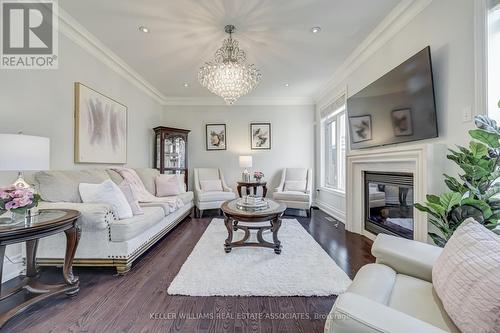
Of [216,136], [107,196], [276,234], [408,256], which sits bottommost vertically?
[276,234]

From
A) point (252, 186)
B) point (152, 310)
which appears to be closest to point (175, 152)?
point (252, 186)

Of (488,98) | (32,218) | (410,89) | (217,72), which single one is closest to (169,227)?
(32,218)

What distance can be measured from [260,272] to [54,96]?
2.90 metres

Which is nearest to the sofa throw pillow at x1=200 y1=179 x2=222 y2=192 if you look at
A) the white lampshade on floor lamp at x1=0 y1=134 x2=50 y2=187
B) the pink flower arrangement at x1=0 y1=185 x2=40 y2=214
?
the white lampshade on floor lamp at x1=0 y1=134 x2=50 y2=187

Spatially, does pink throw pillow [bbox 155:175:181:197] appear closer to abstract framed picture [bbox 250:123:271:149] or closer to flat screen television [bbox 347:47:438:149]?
abstract framed picture [bbox 250:123:271:149]

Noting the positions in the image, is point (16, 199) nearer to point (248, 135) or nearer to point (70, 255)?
point (70, 255)

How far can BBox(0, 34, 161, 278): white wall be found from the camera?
2.07 metres

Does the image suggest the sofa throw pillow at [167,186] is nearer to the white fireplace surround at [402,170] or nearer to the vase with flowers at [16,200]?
the vase with flowers at [16,200]

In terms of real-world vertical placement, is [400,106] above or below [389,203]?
above

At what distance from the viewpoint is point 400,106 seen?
7.85 ft

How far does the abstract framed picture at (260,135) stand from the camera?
554cm

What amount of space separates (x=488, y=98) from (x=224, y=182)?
4387mm

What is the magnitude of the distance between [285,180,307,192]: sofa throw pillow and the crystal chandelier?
266cm

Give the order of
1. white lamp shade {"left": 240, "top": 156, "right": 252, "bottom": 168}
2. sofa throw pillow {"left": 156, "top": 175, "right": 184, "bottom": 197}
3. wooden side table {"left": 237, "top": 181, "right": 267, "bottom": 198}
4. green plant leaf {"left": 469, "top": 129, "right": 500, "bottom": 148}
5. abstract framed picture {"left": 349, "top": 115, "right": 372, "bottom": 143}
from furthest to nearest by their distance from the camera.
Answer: white lamp shade {"left": 240, "top": 156, "right": 252, "bottom": 168} → wooden side table {"left": 237, "top": 181, "right": 267, "bottom": 198} → sofa throw pillow {"left": 156, "top": 175, "right": 184, "bottom": 197} → abstract framed picture {"left": 349, "top": 115, "right": 372, "bottom": 143} → green plant leaf {"left": 469, "top": 129, "right": 500, "bottom": 148}
